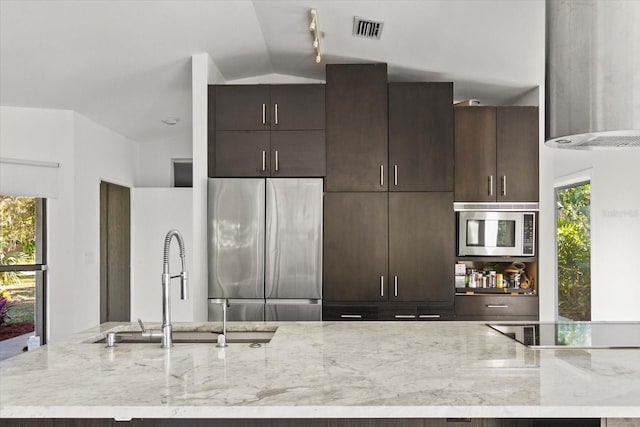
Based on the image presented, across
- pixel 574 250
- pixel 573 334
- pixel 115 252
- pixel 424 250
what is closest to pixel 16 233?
pixel 115 252

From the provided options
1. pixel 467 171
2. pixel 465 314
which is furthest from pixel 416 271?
pixel 467 171

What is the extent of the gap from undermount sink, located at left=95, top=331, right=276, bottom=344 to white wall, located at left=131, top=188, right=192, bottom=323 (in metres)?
3.93

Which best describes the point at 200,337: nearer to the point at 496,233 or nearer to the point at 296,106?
the point at 296,106

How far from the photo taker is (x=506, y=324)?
2400mm

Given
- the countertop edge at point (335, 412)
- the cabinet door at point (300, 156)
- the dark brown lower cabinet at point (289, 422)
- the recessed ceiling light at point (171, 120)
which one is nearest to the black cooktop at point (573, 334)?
the dark brown lower cabinet at point (289, 422)

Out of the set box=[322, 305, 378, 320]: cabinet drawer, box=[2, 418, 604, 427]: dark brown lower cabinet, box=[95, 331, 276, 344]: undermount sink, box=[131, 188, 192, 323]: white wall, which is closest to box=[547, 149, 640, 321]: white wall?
box=[322, 305, 378, 320]: cabinet drawer

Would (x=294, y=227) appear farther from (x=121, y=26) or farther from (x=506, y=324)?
(x=506, y=324)

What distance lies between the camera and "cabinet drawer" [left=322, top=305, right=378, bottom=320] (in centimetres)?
429

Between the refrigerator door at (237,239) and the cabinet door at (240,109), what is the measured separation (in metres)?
0.48

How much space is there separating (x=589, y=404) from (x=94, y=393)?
4.03 ft

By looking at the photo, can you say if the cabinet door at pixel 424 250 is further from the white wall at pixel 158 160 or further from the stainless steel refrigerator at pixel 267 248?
the white wall at pixel 158 160

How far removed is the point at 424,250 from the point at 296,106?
60.2 inches

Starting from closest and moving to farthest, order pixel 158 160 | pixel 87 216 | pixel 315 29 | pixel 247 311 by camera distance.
Result: 1. pixel 315 29
2. pixel 247 311
3. pixel 87 216
4. pixel 158 160

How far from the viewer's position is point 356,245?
14.2 feet
